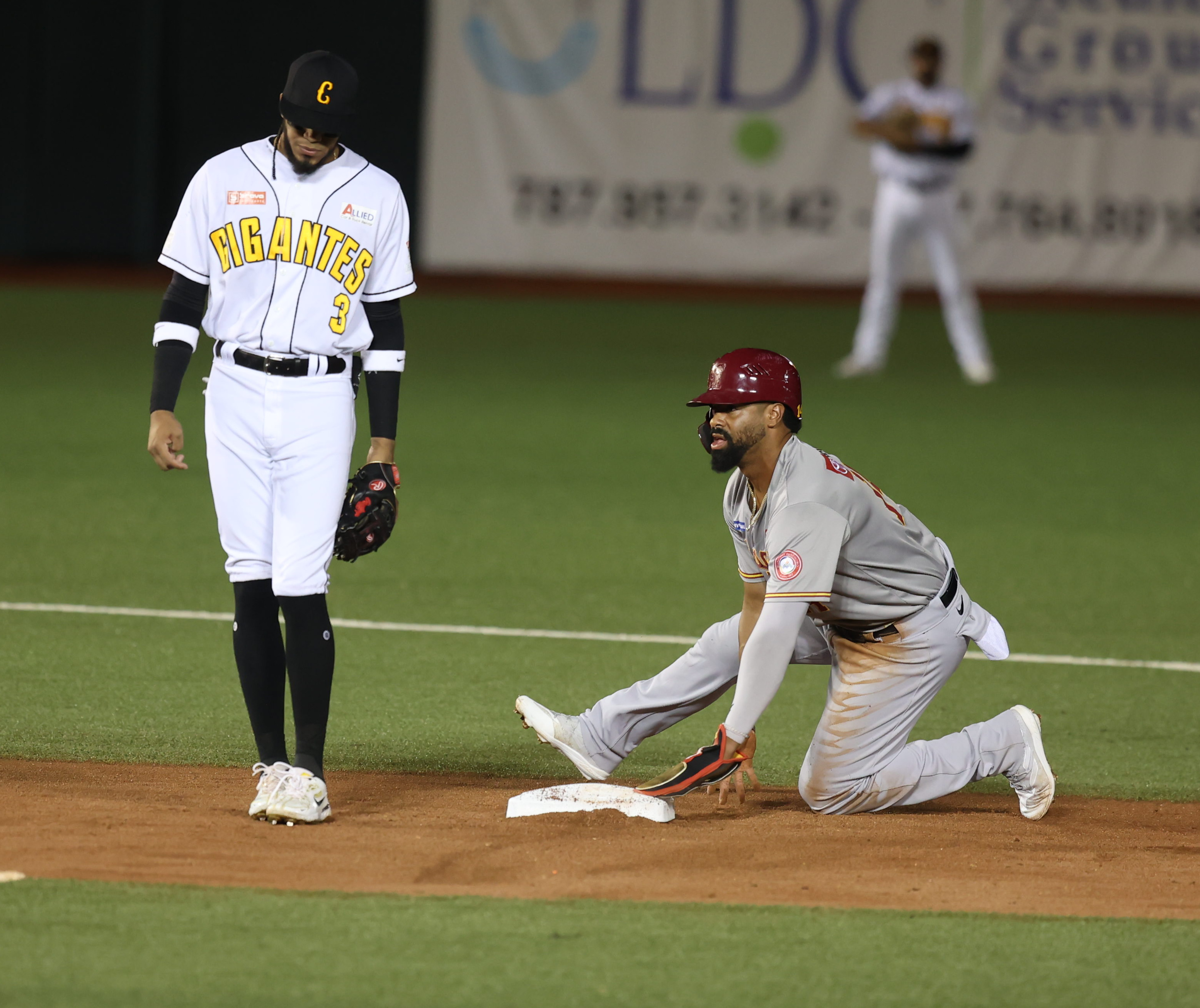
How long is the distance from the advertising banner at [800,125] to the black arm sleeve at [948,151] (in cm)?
641

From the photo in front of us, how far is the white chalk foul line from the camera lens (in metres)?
7.30

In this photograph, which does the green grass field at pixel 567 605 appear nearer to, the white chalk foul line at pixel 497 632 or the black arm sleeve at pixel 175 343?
the white chalk foul line at pixel 497 632

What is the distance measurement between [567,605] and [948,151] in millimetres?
7709

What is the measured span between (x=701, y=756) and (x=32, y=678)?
2.82 meters

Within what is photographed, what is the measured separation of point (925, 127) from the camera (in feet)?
47.0

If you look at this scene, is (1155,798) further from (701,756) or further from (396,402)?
(396,402)

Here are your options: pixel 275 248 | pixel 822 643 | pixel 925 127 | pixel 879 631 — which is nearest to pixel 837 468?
pixel 879 631

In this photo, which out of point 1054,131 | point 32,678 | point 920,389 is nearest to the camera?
point 32,678

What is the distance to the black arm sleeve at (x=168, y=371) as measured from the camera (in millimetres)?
4945

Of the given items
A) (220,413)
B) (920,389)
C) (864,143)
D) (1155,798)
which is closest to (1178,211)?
(864,143)

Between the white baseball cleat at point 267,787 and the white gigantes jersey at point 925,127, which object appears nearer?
the white baseball cleat at point 267,787

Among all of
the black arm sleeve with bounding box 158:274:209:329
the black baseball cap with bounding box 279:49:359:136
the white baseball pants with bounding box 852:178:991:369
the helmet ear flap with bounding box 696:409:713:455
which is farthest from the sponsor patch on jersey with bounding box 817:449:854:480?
the white baseball pants with bounding box 852:178:991:369

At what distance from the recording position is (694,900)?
4355 mm

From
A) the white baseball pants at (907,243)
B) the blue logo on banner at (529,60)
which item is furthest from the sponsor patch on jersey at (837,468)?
the blue logo on banner at (529,60)
